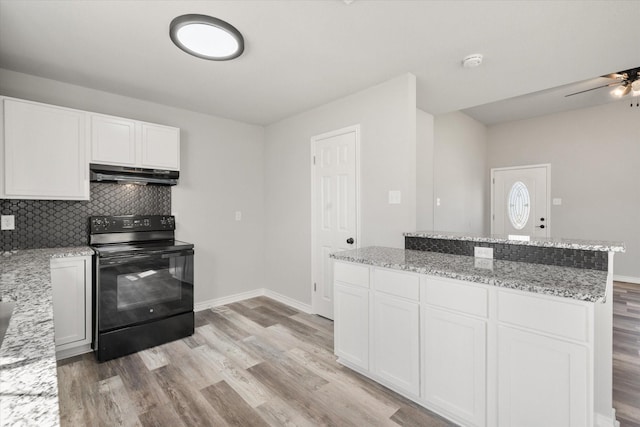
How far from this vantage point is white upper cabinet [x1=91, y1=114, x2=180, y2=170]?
2.77 m

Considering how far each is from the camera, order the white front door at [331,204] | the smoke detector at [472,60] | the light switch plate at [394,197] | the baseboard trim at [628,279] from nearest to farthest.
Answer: the smoke detector at [472,60] < the light switch plate at [394,197] < the white front door at [331,204] < the baseboard trim at [628,279]

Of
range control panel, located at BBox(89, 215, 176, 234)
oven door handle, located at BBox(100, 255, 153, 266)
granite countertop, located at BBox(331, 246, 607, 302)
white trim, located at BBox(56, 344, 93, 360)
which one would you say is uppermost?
range control panel, located at BBox(89, 215, 176, 234)

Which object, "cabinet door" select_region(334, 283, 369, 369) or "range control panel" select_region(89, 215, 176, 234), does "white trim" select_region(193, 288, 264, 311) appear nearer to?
A: "range control panel" select_region(89, 215, 176, 234)

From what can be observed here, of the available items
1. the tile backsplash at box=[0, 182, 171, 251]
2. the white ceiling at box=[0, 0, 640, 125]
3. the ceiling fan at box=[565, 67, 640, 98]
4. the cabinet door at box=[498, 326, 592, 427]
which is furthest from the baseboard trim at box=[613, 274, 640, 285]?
the tile backsplash at box=[0, 182, 171, 251]

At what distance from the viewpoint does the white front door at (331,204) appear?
3166mm

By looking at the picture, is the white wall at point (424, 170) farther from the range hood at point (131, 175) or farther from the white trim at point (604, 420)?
the range hood at point (131, 175)

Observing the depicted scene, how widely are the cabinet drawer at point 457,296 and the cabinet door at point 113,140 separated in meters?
2.89

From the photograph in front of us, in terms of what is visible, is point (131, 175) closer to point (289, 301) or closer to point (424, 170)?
point (289, 301)

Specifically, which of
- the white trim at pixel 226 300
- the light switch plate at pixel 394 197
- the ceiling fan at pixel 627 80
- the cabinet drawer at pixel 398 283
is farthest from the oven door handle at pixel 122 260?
the ceiling fan at pixel 627 80

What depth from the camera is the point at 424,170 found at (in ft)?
12.9

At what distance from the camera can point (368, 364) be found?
221 cm

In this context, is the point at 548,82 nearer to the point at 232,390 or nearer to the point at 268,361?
the point at 268,361

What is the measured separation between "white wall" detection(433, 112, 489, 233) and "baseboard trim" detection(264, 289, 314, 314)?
2051 mm

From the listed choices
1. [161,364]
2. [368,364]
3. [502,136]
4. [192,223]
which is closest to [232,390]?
[161,364]
